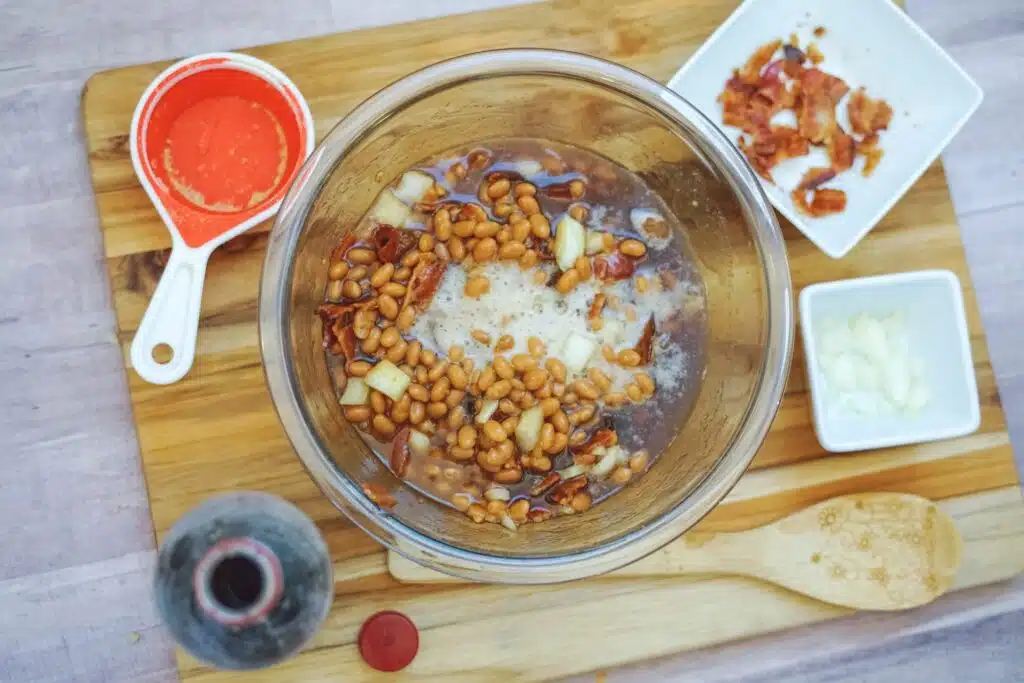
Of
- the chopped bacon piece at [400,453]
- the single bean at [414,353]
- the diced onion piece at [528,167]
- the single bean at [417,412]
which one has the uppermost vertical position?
the diced onion piece at [528,167]

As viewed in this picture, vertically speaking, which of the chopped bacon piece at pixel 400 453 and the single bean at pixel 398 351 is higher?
the single bean at pixel 398 351

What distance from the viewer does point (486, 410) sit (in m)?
1.08

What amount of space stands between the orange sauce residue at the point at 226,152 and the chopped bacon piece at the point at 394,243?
6.1 inches

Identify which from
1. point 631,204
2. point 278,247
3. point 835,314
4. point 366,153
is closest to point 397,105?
point 366,153

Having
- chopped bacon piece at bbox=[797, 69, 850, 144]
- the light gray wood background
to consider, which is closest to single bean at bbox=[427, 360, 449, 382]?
the light gray wood background

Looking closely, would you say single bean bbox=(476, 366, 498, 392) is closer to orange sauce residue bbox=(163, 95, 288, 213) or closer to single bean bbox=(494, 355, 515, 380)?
single bean bbox=(494, 355, 515, 380)

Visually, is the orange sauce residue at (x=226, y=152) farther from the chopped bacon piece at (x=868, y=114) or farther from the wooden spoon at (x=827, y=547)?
the chopped bacon piece at (x=868, y=114)

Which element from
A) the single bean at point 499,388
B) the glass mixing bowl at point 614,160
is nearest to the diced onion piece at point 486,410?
the single bean at point 499,388

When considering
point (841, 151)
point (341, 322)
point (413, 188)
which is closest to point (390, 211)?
point (413, 188)

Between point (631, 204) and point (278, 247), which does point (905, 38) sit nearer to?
point (631, 204)

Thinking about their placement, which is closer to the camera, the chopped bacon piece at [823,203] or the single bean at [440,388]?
the single bean at [440,388]

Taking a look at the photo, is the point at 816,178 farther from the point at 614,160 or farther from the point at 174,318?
the point at 174,318

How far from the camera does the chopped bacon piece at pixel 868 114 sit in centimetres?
121

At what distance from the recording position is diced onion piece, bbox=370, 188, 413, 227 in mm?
1103
